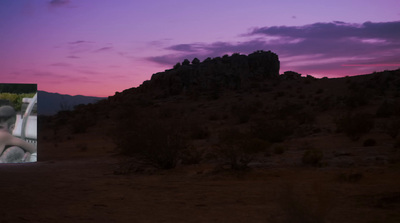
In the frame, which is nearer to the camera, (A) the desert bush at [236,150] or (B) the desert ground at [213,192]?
(B) the desert ground at [213,192]

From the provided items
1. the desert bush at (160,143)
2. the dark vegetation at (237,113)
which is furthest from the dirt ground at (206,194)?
the dark vegetation at (237,113)

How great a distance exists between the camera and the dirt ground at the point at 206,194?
8.61 m

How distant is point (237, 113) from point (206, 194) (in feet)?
81.7

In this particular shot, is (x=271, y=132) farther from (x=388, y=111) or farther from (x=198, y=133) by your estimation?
(x=388, y=111)

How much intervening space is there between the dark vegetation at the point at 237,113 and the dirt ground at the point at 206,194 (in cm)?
109

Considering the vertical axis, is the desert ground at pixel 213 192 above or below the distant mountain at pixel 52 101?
below

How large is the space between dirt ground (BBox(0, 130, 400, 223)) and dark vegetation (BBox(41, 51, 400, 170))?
1.09 meters


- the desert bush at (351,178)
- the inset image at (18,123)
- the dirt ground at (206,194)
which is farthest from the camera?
the inset image at (18,123)

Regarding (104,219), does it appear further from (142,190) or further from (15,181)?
(15,181)

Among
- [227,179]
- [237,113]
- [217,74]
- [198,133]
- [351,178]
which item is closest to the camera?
[351,178]

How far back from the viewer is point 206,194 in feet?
36.9

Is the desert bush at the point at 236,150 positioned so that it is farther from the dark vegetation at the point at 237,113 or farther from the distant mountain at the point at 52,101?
the distant mountain at the point at 52,101

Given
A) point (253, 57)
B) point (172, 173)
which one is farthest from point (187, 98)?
point (172, 173)

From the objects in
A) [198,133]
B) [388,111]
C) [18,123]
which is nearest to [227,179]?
[18,123]
